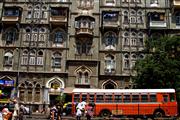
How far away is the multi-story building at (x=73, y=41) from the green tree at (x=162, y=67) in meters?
5.93

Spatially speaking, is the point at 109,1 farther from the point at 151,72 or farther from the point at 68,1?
the point at 151,72

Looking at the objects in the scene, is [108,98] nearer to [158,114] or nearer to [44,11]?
[158,114]

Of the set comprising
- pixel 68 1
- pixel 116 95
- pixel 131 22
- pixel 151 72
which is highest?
pixel 68 1

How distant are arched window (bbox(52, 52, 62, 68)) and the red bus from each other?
41.8 feet

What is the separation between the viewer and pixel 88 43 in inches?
1695

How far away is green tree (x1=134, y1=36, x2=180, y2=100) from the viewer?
34.2 metres

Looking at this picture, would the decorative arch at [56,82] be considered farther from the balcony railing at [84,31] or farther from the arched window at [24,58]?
the balcony railing at [84,31]

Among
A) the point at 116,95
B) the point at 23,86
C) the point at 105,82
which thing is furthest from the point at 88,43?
the point at 116,95

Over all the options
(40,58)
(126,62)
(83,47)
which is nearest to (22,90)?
(40,58)

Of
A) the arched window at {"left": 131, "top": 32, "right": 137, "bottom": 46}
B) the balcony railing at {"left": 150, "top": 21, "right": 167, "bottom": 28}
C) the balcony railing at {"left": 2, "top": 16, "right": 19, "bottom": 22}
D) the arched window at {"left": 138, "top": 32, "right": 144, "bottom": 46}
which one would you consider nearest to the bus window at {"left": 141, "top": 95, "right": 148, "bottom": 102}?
the arched window at {"left": 131, "top": 32, "right": 137, "bottom": 46}

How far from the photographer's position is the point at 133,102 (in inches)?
1161

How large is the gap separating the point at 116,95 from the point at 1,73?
1868cm

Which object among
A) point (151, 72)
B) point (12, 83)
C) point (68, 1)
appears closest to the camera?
point (151, 72)

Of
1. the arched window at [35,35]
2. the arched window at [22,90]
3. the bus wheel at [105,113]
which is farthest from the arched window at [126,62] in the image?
the bus wheel at [105,113]
